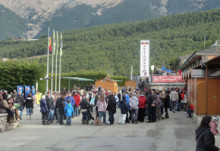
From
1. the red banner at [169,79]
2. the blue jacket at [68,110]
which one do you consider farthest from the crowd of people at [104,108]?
the red banner at [169,79]

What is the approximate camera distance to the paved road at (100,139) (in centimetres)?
1312

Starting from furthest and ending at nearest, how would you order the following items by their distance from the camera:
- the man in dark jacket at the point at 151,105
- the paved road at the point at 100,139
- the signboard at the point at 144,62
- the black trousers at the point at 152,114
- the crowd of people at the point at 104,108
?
the signboard at the point at 144,62
the black trousers at the point at 152,114
the man in dark jacket at the point at 151,105
the crowd of people at the point at 104,108
the paved road at the point at 100,139

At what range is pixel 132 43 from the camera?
13450 cm

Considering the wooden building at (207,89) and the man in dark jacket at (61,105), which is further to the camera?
the man in dark jacket at (61,105)

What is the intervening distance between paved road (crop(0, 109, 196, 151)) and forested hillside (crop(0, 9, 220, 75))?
8594 cm

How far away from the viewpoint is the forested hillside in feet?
383

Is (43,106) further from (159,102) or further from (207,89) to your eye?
(207,89)

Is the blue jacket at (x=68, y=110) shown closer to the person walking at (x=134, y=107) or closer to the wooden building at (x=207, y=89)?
the person walking at (x=134, y=107)

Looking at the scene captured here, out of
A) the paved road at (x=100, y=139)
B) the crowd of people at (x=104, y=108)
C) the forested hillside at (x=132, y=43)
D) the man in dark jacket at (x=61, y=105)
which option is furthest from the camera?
the forested hillside at (x=132, y=43)

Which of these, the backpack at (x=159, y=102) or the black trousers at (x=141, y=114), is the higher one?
the backpack at (x=159, y=102)

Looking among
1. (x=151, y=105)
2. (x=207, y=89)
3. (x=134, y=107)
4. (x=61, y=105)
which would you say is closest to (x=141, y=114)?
(x=151, y=105)

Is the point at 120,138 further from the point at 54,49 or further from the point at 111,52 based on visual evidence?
the point at 111,52

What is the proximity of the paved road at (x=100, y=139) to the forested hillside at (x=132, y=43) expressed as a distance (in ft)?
282

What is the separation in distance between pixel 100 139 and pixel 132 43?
120274 millimetres
